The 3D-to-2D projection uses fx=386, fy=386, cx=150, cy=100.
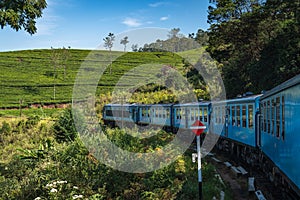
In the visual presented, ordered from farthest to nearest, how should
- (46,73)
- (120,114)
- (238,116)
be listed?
(46,73) < (120,114) < (238,116)

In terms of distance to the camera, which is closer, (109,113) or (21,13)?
(21,13)

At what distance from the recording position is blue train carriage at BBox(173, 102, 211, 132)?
1936cm

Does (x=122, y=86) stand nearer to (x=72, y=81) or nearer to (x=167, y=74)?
(x=72, y=81)

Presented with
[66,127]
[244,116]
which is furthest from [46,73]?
[244,116]

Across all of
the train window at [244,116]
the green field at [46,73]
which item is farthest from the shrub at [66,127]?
the green field at [46,73]

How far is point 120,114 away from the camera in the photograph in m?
35.7

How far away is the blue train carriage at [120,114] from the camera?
3240 cm

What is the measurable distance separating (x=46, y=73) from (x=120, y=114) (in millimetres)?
43364

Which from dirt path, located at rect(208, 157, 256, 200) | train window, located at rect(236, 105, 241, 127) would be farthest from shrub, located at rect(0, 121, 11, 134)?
train window, located at rect(236, 105, 241, 127)

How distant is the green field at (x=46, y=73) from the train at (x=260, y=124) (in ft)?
115

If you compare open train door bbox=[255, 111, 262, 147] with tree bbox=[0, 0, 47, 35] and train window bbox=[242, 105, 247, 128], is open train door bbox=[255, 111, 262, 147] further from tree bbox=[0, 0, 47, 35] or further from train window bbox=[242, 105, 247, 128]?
tree bbox=[0, 0, 47, 35]

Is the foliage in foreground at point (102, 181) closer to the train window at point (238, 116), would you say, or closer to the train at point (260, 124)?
the train at point (260, 124)

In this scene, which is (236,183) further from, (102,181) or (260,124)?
(102,181)

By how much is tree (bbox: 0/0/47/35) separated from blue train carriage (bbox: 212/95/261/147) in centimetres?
763
